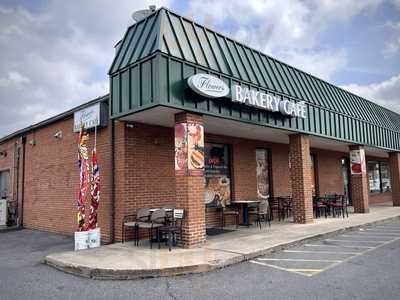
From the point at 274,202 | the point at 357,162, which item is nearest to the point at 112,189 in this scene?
the point at 274,202

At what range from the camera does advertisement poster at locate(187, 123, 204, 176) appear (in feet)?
26.8

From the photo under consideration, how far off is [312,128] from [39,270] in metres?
9.86

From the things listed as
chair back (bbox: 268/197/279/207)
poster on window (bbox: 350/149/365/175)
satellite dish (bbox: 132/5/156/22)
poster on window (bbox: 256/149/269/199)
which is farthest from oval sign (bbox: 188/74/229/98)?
poster on window (bbox: 350/149/365/175)

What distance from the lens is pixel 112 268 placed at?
245 inches

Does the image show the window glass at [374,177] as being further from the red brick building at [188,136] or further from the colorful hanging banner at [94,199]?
the colorful hanging banner at [94,199]

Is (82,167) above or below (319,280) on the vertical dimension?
above

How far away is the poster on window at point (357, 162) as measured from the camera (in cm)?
1576

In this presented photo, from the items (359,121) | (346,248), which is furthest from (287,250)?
(359,121)

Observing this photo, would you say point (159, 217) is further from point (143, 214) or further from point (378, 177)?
point (378, 177)

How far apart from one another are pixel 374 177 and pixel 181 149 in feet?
63.9

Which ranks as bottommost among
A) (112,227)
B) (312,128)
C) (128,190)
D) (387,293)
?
(387,293)

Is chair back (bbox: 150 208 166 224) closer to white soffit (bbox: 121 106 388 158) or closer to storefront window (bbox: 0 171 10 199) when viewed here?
white soffit (bbox: 121 106 388 158)

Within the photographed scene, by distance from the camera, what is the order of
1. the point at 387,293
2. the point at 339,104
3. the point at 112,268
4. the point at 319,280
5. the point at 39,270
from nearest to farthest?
the point at 387,293, the point at 319,280, the point at 112,268, the point at 39,270, the point at 339,104

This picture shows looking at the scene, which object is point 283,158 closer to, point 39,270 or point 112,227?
point 112,227
